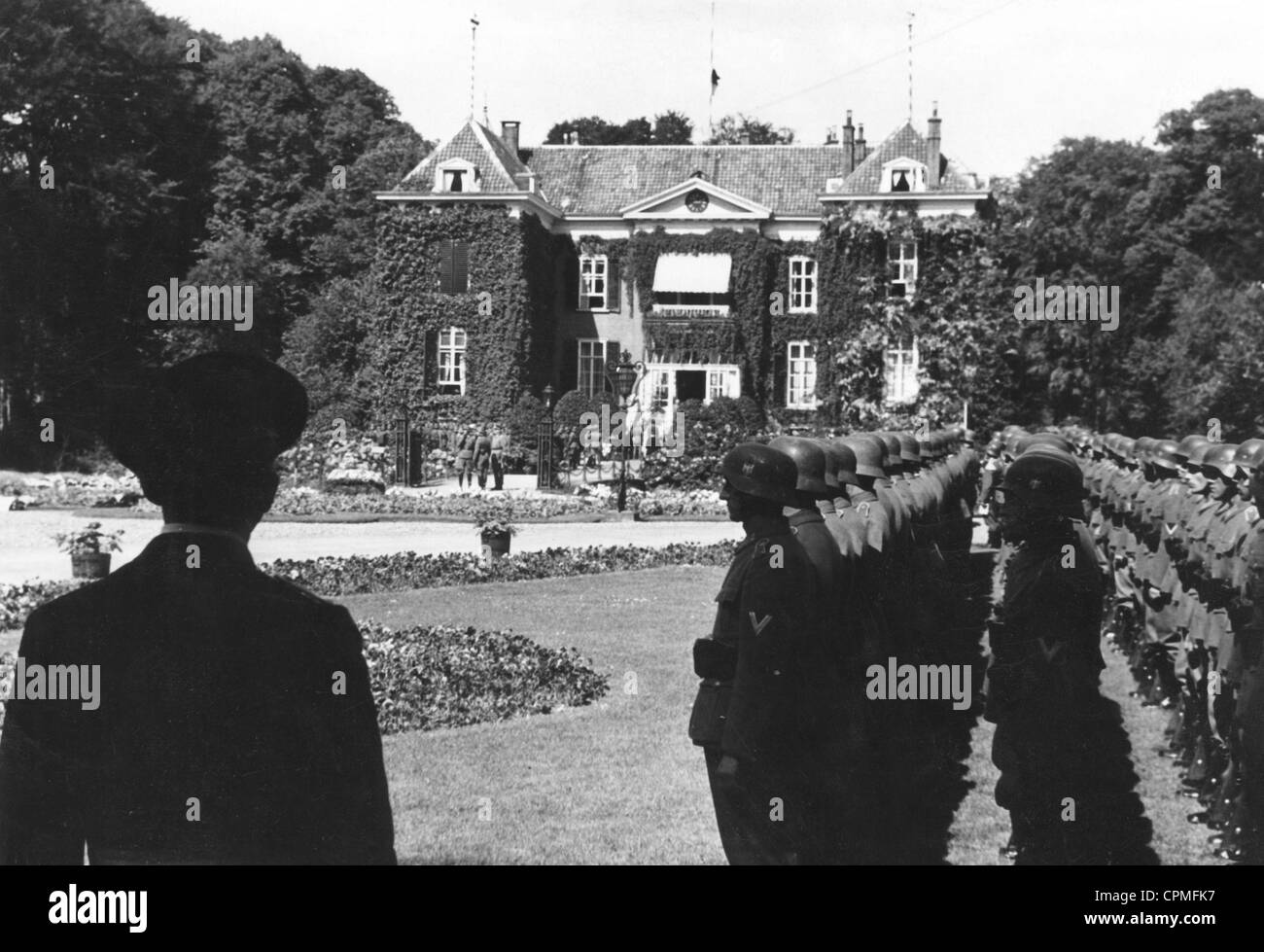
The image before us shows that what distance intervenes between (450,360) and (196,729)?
378 inches

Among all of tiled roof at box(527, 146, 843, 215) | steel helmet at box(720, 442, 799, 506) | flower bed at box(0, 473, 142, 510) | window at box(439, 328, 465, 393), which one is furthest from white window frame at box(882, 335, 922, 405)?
steel helmet at box(720, 442, 799, 506)

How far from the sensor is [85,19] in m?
5.99

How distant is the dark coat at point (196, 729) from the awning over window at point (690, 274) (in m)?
37.5

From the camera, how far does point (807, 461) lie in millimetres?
5168

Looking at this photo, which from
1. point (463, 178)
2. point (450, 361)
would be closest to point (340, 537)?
point (450, 361)

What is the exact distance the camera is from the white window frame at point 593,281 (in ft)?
130

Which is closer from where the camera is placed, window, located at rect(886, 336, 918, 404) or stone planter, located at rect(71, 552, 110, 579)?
stone planter, located at rect(71, 552, 110, 579)

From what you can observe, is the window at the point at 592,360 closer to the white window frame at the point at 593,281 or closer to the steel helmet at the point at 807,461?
the white window frame at the point at 593,281

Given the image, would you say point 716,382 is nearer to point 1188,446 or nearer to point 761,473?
point 1188,446

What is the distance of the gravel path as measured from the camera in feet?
39.6

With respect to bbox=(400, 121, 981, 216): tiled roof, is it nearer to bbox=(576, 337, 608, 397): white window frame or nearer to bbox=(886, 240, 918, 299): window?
bbox=(886, 240, 918, 299): window

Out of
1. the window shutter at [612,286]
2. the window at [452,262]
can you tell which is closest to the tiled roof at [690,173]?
the window shutter at [612,286]

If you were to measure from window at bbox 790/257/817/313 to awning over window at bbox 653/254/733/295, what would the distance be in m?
1.94
